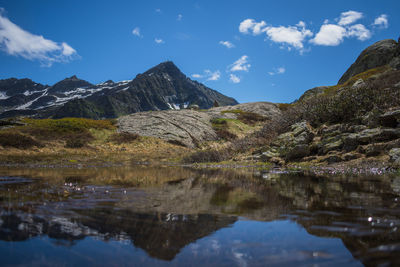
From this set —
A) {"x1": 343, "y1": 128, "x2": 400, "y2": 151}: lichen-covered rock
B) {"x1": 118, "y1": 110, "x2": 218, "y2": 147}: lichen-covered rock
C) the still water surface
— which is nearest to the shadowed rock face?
{"x1": 118, "y1": 110, "x2": 218, "y2": 147}: lichen-covered rock

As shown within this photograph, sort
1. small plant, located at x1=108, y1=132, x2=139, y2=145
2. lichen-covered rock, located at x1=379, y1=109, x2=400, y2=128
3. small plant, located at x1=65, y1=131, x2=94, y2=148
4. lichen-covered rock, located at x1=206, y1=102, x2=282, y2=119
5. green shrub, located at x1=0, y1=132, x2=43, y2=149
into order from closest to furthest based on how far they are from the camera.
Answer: lichen-covered rock, located at x1=379, y1=109, x2=400, y2=128, green shrub, located at x1=0, y1=132, x2=43, y2=149, small plant, located at x1=65, y1=131, x2=94, y2=148, small plant, located at x1=108, y1=132, x2=139, y2=145, lichen-covered rock, located at x1=206, y1=102, x2=282, y2=119

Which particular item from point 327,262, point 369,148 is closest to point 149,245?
point 327,262

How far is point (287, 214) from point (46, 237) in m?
2.53

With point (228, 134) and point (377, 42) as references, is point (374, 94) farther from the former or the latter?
point (377, 42)

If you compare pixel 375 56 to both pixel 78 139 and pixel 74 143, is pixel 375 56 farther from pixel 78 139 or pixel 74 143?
pixel 74 143

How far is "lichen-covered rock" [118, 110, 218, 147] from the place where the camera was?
27.1 metres

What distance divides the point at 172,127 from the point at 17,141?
14.9 meters

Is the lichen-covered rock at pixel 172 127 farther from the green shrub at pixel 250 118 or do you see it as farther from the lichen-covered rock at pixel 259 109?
the lichen-covered rock at pixel 259 109

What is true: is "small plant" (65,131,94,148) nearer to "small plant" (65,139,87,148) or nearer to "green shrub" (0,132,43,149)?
"small plant" (65,139,87,148)

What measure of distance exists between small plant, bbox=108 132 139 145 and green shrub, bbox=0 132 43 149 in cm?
→ 606

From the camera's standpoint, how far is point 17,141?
18.6 m

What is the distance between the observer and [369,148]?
9703 millimetres

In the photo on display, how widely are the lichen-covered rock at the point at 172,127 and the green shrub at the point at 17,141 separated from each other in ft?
29.8

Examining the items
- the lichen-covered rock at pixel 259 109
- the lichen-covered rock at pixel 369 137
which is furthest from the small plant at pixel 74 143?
the lichen-covered rock at pixel 259 109
